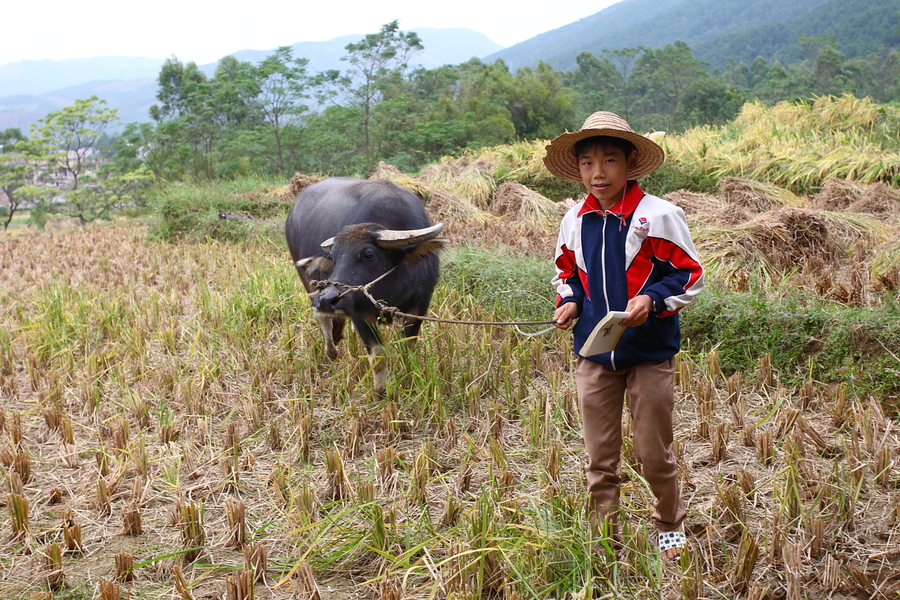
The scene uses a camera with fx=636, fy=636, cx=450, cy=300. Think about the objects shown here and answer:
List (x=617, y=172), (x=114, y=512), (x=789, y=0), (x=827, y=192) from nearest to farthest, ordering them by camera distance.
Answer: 1. (x=617, y=172)
2. (x=114, y=512)
3. (x=827, y=192)
4. (x=789, y=0)

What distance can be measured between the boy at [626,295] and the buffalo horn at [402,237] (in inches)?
51.9

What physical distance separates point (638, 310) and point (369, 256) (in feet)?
6.05

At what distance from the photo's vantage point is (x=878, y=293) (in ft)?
12.9

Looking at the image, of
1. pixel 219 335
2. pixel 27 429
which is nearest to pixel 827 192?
pixel 219 335

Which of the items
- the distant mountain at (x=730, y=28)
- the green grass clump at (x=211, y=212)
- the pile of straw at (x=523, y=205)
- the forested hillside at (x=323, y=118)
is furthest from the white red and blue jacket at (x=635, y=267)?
the distant mountain at (x=730, y=28)

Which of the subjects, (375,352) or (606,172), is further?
(375,352)

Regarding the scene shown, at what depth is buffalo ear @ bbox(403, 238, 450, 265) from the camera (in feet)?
11.2

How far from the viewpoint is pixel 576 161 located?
2.23 metres

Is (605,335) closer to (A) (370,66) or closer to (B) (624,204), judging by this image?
(B) (624,204)

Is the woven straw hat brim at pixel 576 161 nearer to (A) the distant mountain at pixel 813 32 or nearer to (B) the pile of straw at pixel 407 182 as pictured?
(B) the pile of straw at pixel 407 182

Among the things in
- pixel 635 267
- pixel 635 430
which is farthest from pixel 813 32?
pixel 635 430

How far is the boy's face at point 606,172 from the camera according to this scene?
197cm

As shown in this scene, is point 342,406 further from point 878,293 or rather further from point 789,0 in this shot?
point 789,0

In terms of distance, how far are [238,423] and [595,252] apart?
2.25 meters
